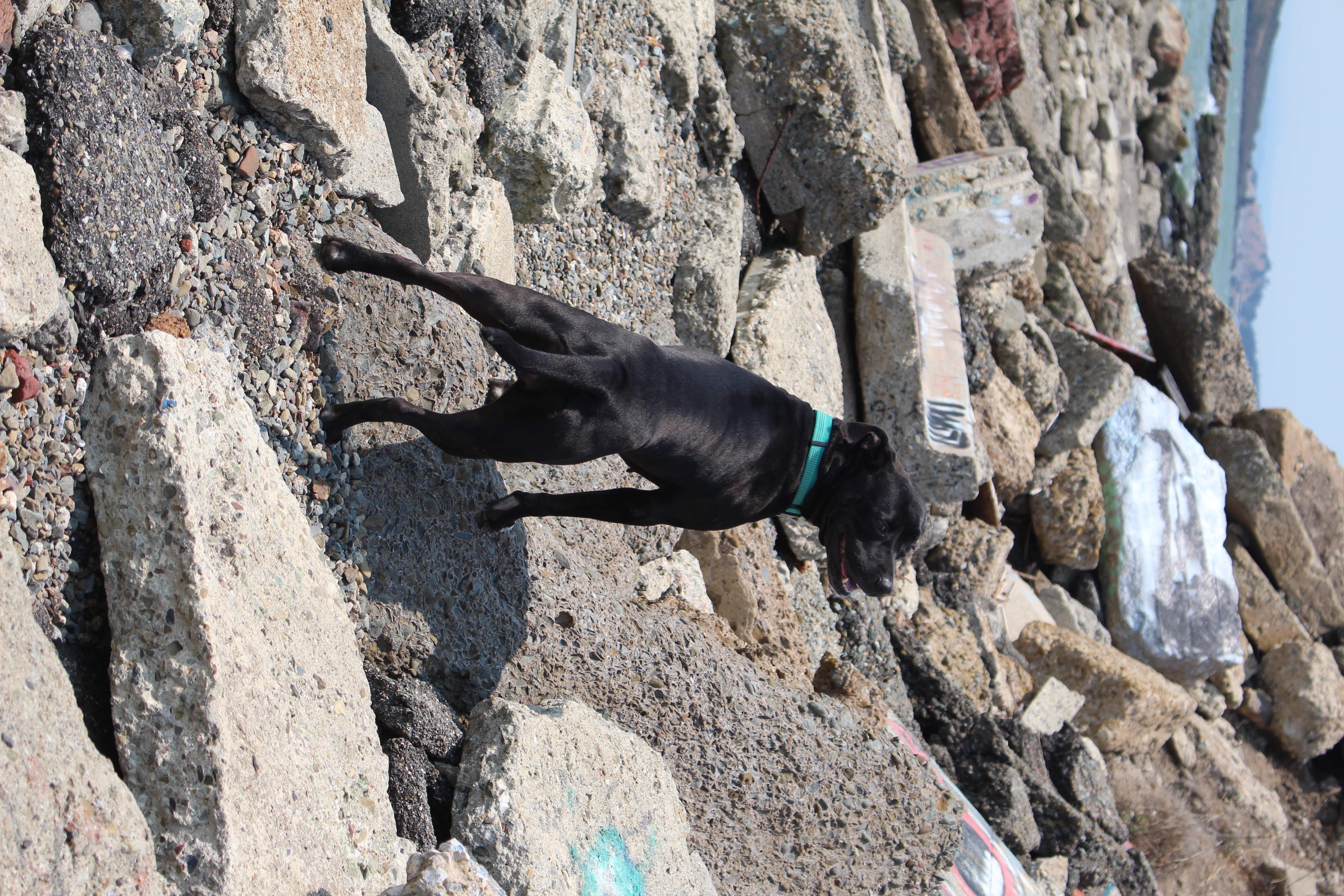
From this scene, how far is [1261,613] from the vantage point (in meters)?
8.71

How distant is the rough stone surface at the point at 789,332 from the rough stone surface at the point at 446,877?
2.74m

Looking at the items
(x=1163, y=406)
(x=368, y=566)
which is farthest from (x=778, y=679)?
(x=1163, y=406)

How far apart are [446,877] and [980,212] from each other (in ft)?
18.5

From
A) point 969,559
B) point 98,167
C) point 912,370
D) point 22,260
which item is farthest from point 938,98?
point 22,260

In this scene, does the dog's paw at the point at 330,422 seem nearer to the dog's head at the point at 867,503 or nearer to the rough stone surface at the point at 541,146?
the rough stone surface at the point at 541,146

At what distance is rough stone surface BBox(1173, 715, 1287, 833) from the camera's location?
7.00 meters

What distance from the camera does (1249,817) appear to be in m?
6.93

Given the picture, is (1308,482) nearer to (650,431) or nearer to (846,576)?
(846,576)

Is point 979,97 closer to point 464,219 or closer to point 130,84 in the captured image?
point 464,219

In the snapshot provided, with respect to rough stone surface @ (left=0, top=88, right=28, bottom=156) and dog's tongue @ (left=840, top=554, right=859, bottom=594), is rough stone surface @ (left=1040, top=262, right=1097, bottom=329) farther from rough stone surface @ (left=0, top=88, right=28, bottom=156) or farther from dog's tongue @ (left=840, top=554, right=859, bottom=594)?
rough stone surface @ (left=0, top=88, right=28, bottom=156)

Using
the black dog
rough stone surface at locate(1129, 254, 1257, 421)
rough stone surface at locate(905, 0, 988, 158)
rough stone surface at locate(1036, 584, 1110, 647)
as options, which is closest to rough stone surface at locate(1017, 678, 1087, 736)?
rough stone surface at locate(1036, 584, 1110, 647)

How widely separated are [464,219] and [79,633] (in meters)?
1.72

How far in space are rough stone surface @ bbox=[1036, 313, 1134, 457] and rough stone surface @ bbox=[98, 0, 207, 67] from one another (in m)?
6.32

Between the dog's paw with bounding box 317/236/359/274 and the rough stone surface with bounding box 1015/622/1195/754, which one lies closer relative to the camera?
the dog's paw with bounding box 317/236/359/274
